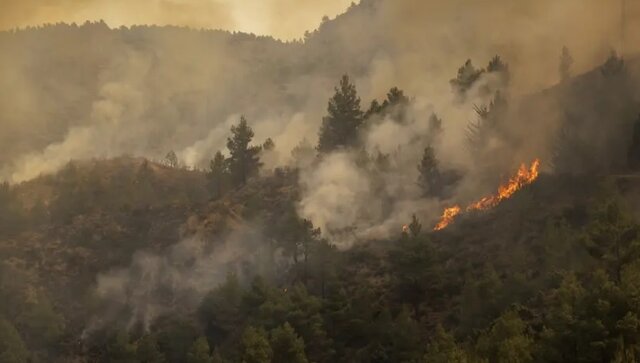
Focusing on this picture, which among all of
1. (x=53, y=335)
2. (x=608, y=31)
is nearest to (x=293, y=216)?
(x=53, y=335)

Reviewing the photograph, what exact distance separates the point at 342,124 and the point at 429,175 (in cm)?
1817

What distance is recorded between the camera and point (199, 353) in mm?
52875

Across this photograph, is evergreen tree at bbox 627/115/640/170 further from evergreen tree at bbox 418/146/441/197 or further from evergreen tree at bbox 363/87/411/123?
evergreen tree at bbox 363/87/411/123

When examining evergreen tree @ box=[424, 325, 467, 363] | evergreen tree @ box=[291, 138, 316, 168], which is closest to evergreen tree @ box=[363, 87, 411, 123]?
evergreen tree @ box=[291, 138, 316, 168]

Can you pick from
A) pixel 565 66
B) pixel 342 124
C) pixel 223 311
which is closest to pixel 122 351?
pixel 223 311

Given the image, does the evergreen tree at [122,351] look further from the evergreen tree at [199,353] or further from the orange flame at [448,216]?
the orange flame at [448,216]

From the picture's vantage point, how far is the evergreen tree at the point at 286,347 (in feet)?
160

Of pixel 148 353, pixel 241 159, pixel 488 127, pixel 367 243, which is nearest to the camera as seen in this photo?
pixel 148 353

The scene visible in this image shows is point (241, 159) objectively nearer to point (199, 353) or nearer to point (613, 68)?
point (199, 353)

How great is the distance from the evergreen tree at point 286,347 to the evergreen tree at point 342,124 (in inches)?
1877

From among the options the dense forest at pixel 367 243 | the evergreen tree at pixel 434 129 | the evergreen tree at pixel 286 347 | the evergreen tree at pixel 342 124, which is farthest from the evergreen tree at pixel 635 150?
the evergreen tree at pixel 286 347

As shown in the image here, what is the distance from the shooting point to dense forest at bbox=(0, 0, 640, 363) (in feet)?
153

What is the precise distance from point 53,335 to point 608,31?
9929 cm

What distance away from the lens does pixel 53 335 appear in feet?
204
